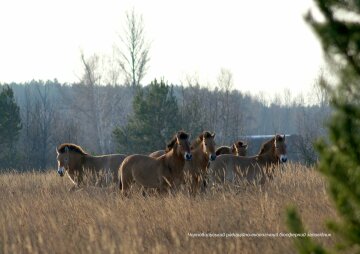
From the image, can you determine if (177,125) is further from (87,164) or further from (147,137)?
(87,164)

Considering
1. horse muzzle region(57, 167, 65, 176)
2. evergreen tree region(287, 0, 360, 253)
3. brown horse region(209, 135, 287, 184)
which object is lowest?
horse muzzle region(57, 167, 65, 176)

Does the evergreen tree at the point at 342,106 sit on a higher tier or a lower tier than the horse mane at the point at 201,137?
higher

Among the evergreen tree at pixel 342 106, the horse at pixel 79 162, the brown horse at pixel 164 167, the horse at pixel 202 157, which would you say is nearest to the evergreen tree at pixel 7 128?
the horse at pixel 79 162

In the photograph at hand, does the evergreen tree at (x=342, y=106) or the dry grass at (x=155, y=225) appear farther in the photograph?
the dry grass at (x=155, y=225)

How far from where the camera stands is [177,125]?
33.9 m

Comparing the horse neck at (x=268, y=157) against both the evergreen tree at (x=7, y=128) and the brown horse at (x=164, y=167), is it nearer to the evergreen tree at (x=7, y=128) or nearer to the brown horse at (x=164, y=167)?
the brown horse at (x=164, y=167)

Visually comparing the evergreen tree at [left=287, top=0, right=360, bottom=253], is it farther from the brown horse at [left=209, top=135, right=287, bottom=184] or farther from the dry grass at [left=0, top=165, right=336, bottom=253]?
the brown horse at [left=209, top=135, right=287, bottom=184]

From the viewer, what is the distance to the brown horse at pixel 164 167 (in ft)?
43.8

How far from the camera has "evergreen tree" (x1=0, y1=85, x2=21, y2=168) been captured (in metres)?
35.0

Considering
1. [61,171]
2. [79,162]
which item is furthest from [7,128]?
[61,171]

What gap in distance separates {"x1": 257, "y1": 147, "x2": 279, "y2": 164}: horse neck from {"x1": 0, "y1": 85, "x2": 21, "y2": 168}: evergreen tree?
22.0 m

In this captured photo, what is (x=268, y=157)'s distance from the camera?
52.6 ft

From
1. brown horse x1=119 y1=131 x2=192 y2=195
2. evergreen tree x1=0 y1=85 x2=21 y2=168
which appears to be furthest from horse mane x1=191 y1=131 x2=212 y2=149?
evergreen tree x1=0 y1=85 x2=21 y2=168

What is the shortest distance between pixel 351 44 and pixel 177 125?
3060 cm
